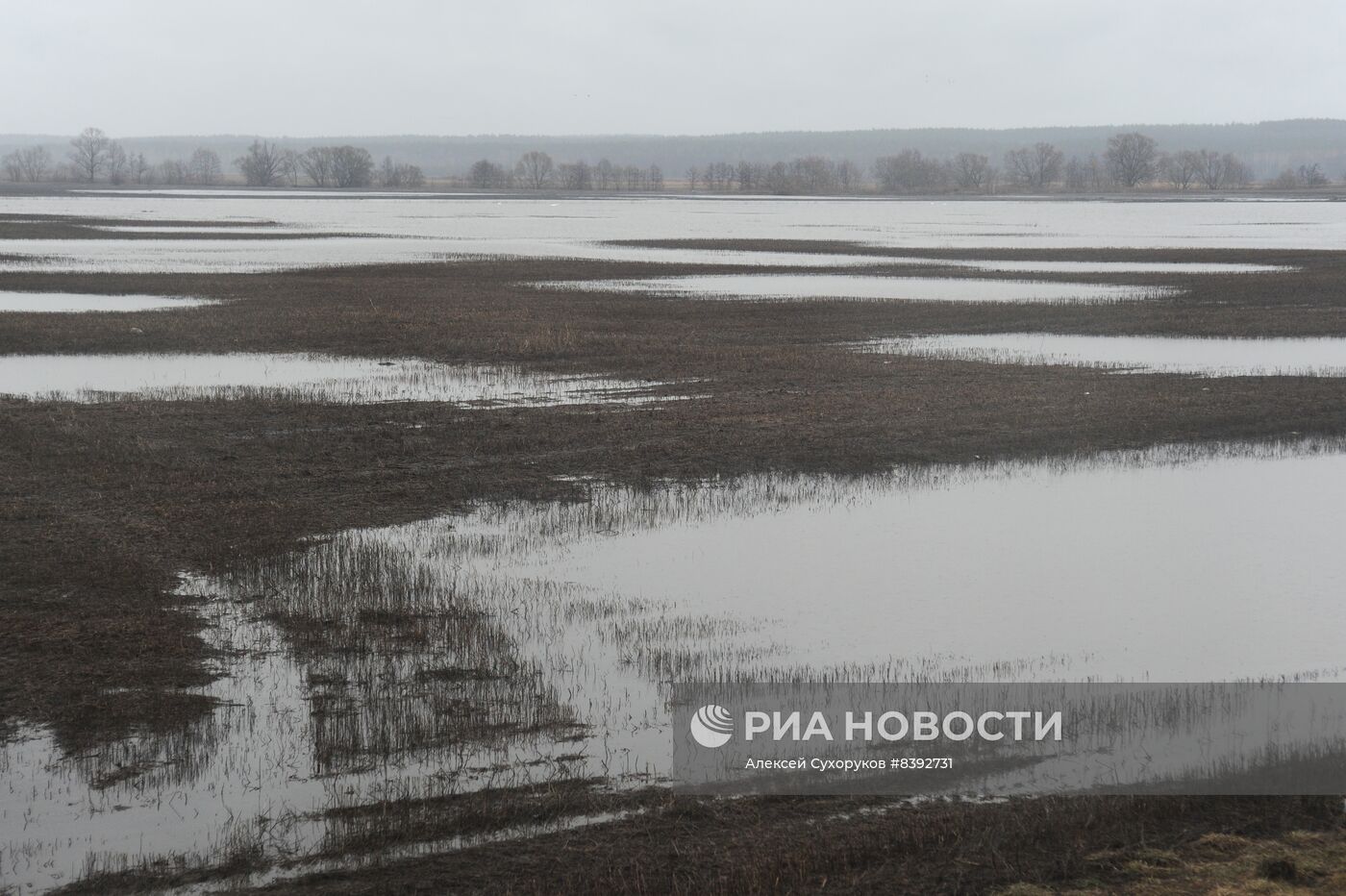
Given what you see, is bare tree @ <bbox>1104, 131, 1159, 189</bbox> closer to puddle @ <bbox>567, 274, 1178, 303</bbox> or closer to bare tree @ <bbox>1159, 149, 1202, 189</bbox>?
bare tree @ <bbox>1159, 149, 1202, 189</bbox>

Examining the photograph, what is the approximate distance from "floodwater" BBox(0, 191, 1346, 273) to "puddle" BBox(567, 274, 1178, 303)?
6510 mm

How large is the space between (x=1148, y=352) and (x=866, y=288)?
1413 cm

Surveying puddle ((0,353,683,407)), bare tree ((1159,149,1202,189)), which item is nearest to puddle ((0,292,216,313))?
puddle ((0,353,683,407))

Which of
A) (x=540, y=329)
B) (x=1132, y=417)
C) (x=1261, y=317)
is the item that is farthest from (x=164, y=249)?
(x=1132, y=417)

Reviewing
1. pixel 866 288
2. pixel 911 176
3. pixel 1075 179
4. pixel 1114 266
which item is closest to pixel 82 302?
pixel 866 288

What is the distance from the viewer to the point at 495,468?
51.5 ft

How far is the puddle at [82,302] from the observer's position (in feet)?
107

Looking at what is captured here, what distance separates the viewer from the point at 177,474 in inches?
588

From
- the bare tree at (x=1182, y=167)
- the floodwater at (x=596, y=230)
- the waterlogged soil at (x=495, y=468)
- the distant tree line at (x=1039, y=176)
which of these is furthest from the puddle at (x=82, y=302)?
the bare tree at (x=1182, y=167)

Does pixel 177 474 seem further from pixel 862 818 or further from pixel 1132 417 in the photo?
pixel 1132 417

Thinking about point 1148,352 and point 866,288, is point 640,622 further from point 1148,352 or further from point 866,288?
point 866,288

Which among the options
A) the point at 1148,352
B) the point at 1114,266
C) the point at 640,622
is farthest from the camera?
the point at 1114,266

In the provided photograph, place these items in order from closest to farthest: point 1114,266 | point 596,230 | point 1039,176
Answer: point 1114,266 → point 596,230 → point 1039,176

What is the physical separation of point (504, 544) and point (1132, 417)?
10232 mm
